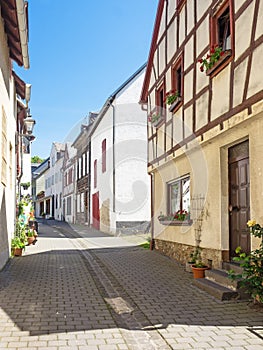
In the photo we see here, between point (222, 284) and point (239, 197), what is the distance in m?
1.59

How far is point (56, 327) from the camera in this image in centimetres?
452

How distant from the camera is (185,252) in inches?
362

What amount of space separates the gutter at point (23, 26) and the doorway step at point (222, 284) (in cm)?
610

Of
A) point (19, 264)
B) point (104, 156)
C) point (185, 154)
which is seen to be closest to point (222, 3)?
point (185, 154)

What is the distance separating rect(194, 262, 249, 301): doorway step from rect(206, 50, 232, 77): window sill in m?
3.54

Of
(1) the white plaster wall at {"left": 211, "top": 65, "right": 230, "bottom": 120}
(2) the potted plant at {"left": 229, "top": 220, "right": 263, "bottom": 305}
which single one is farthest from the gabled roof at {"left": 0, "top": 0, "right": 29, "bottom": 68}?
(2) the potted plant at {"left": 229, "top": 220, "right": 263, "bottom": 305}

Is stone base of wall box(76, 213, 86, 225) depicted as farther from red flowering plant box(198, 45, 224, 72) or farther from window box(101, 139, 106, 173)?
red flowering plant box(198, 45, 224, 72)

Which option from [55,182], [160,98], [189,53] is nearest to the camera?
[189,53]

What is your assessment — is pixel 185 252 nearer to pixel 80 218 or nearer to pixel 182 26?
pixel 182 26

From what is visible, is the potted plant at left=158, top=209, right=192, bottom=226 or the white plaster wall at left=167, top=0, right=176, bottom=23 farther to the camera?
the white plaster wall at left=167, top=0, right=176, bottom=23

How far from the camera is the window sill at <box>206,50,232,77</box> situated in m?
6.60

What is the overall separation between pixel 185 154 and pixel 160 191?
2.89 meters

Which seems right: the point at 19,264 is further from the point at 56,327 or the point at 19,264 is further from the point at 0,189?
the point at 56,327

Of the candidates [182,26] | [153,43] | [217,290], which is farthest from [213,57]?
[153,43]
